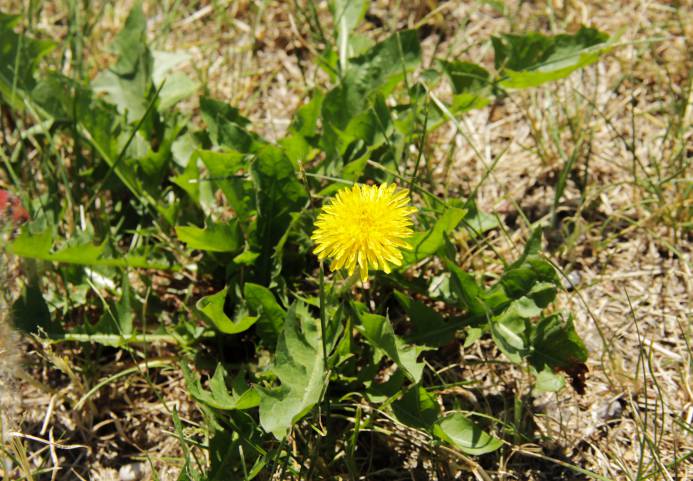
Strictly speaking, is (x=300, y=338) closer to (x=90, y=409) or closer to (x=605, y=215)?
(x=90, y=409)

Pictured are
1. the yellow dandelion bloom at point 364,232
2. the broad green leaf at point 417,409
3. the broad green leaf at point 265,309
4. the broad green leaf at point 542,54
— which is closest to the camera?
the yellow dandelion bloom at point 364,232

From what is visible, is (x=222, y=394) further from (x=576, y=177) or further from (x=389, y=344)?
(x=576, y=177)

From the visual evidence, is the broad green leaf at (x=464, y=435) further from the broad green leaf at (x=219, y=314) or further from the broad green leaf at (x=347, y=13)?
the broad green leaf at (x=347, y=13)

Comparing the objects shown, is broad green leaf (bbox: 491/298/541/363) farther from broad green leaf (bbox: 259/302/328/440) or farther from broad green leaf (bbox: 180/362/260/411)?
broad green leaf (bbox: 180/362/260/411)

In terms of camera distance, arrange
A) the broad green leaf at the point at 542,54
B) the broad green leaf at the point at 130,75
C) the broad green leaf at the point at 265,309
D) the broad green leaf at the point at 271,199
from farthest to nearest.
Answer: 1. the broad green leaf at the point at 130,75
2. the broad green leaf at the point at 542,54
3. the broad green leaf at the point at 271,199
4. the broad green leaf at the point at 265,309

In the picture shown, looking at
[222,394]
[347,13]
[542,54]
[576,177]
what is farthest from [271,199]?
[576,177]

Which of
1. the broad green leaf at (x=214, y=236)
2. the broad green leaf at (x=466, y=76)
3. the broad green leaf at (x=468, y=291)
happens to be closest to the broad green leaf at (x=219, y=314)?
the broad green leaf at (x=214, y=236)

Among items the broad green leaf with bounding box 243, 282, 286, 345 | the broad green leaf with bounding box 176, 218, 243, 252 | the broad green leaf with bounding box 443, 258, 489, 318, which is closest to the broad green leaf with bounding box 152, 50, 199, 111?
the broad green leaf with bounding box 176, 218, 243, 252
